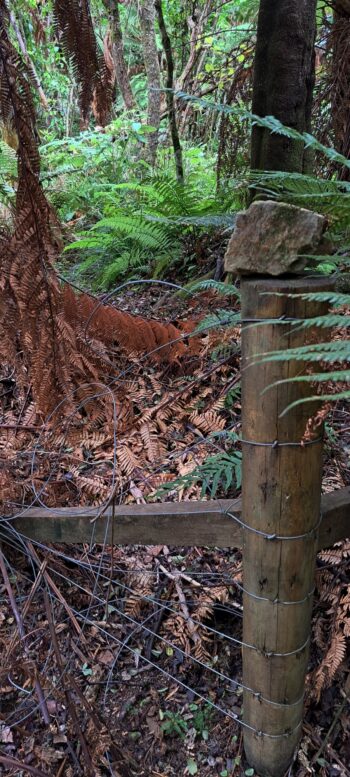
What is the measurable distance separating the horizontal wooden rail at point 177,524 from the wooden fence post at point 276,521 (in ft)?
0.45

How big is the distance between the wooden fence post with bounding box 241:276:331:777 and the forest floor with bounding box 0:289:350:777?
18 cm

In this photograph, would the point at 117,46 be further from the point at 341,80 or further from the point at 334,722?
the point at 334,722

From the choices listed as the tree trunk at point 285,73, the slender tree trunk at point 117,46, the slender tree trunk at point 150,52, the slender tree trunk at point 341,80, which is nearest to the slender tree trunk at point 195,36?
the slender tree trunk at point 117,46

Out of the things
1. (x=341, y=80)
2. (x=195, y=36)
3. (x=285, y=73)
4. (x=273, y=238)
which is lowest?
(x=273, y=238)

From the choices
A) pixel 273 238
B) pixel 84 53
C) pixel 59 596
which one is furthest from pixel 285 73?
pixel 59 596

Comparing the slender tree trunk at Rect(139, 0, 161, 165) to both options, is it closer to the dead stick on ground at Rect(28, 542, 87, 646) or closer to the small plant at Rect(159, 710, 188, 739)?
the dead stick on ground at Rect(28, 542, 87, 646)

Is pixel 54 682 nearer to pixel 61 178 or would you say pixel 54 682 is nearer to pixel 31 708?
pixel 31 708

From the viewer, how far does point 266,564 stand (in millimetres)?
1193

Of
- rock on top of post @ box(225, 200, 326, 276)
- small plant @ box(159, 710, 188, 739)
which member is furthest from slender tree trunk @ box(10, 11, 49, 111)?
small plant @ box(159, 710, 188, 739)

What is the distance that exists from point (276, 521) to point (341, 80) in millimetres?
2709

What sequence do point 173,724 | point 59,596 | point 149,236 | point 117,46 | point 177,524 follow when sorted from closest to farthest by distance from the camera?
1. point 177,524
2. point 173,724
3. point 59,596
4. point 149,236
5. point 117,46

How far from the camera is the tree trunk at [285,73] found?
223 centimetres

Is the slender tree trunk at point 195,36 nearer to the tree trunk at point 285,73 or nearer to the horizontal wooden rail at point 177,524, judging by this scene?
the tree trunk at point 285,73

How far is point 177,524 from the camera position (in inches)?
56.1
